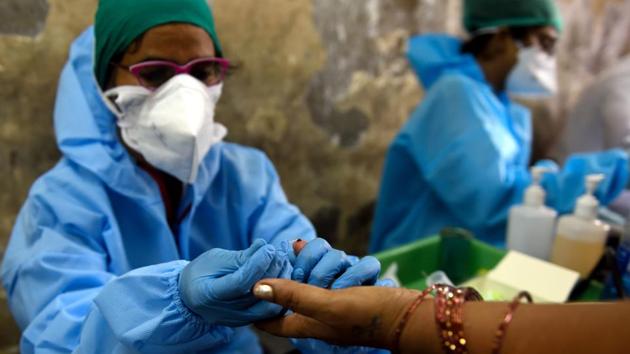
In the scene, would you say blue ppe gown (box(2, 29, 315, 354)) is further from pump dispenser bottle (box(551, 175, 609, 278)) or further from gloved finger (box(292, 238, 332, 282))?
pump dispenser bottle (box(551, 175, 609, 278))

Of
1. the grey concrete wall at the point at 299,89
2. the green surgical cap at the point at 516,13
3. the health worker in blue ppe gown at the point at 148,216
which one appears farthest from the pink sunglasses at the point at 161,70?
the green surgical cap at the point at 516,13

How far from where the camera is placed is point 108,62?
2.72ft

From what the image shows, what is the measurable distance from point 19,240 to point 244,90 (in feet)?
2.54

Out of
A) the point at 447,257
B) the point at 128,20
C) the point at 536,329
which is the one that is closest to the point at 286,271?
the point at 536,329

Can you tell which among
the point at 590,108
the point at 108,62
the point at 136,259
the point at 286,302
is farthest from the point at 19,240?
the point at 590,108

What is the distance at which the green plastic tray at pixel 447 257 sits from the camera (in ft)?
3.46

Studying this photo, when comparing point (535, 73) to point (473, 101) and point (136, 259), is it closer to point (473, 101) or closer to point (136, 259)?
point (473, 101)

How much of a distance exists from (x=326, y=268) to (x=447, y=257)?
2.12 feet

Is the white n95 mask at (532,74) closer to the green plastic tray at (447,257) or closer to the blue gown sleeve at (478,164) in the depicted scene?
the blue gown sleeve at (478,164)

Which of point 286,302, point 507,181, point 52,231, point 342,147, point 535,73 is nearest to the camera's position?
point 286,302

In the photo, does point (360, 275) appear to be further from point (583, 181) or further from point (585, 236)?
point (583, 181)

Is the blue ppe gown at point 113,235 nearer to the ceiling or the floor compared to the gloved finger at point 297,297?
nearer to the floor

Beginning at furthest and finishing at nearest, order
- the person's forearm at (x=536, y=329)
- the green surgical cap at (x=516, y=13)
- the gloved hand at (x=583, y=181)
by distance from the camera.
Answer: the green surgical cap at (x=516, y=13)
the gloved hand at (x=583, y=181)
the person's forearm at (x=536, y=329)

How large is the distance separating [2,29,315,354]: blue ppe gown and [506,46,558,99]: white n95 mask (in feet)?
3.22
